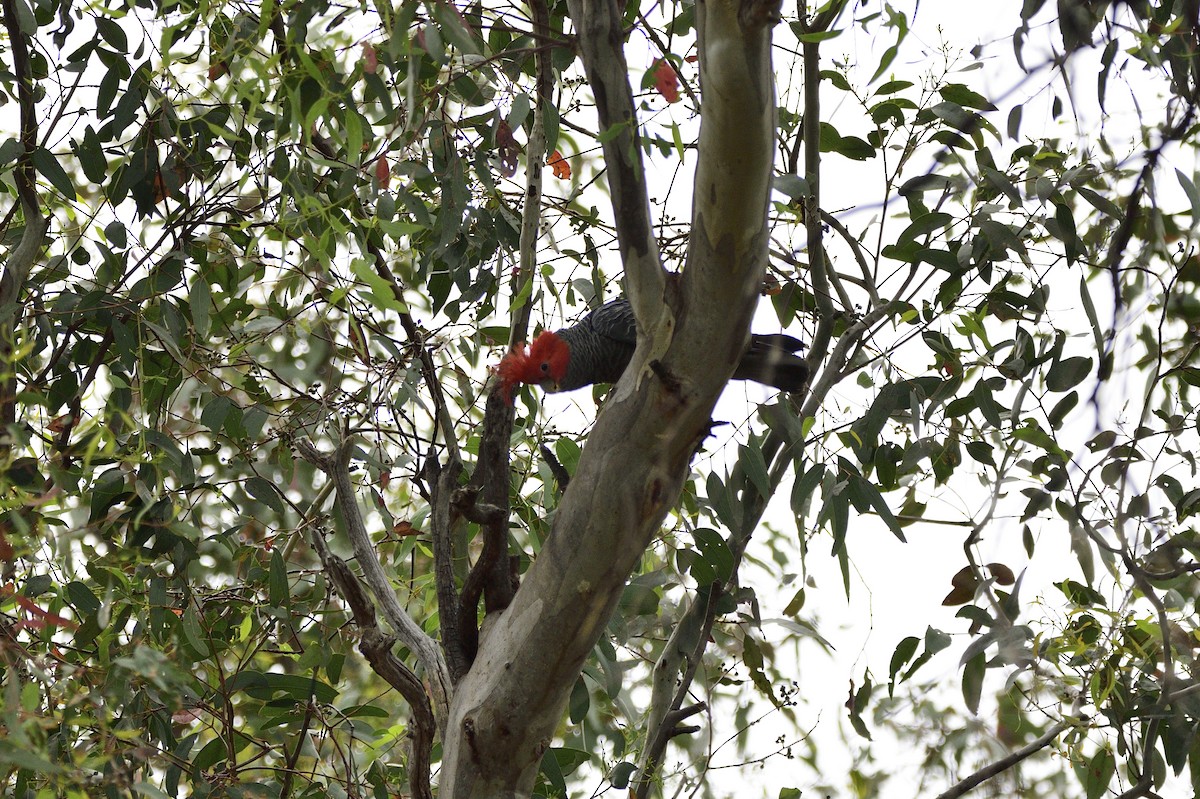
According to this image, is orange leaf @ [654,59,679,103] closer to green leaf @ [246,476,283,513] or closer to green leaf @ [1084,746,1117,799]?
green leaf @ [246,476,283,513]

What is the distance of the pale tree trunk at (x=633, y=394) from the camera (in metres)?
1.21

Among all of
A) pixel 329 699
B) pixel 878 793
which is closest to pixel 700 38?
pixel 329 699

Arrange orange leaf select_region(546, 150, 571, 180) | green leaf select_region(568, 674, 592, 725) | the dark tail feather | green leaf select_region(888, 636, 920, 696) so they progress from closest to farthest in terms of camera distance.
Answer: green leaf select_region(568, 674, 592, 725) → green leaf select_region(888, 636, 920, 696) → the dark tail feather → orange leaf select_region(546, 150, 571, 180)

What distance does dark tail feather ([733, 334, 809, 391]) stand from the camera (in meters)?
2.16

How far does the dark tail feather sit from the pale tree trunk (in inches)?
31.0

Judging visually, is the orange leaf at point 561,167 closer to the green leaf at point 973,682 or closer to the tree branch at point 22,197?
the tree branch at point 22,197

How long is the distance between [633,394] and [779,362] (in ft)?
2.73

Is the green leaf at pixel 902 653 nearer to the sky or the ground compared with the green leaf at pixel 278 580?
nearer to the ground

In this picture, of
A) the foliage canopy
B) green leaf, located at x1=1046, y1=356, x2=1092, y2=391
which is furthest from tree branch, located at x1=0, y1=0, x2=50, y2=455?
green leaf, located at x1=1046, y1=356, x2=1092, y2=391

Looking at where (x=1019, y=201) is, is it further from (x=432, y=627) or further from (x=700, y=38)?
(x=432, y=627)

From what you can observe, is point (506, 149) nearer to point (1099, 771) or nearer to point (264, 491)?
point (264, 491)

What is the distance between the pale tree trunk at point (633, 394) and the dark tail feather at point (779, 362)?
2.58 ft

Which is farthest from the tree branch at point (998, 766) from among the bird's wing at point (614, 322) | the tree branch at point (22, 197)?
the tree branch at point (22, 197)

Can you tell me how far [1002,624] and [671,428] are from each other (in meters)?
0.71
